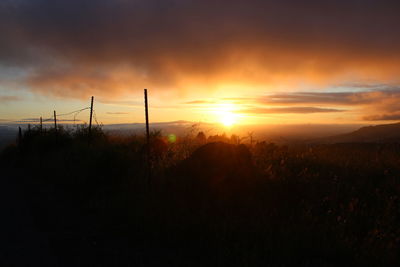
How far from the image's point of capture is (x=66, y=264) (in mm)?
4641

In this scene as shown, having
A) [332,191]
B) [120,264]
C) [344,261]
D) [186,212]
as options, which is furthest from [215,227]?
[332,191]

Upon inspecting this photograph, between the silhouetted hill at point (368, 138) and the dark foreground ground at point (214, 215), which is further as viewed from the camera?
the silhouetted hill at point (368, 138)

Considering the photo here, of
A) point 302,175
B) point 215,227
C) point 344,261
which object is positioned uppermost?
point 302,175

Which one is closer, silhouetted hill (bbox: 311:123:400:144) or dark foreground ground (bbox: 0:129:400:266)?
dark foreground ground (bbox: 0:129:400:266)

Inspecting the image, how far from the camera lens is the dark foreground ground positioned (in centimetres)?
478

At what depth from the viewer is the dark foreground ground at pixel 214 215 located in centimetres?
478

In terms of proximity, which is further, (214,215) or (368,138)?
(368,138)

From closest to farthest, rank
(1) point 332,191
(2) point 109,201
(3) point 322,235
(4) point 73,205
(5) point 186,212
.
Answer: (3) point 322,235 < (5) point 186,212 < (1) point 332,191 < (2) point 109,201 < (4) point 73,205

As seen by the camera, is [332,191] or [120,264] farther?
[332,191]

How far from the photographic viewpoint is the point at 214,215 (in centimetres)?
590

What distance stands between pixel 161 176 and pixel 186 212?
2.14 meters

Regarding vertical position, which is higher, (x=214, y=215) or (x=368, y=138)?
(x=214, y=215)

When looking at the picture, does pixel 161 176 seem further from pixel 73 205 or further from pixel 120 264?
pixel 120 264

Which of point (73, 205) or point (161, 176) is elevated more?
point (161, 176)
